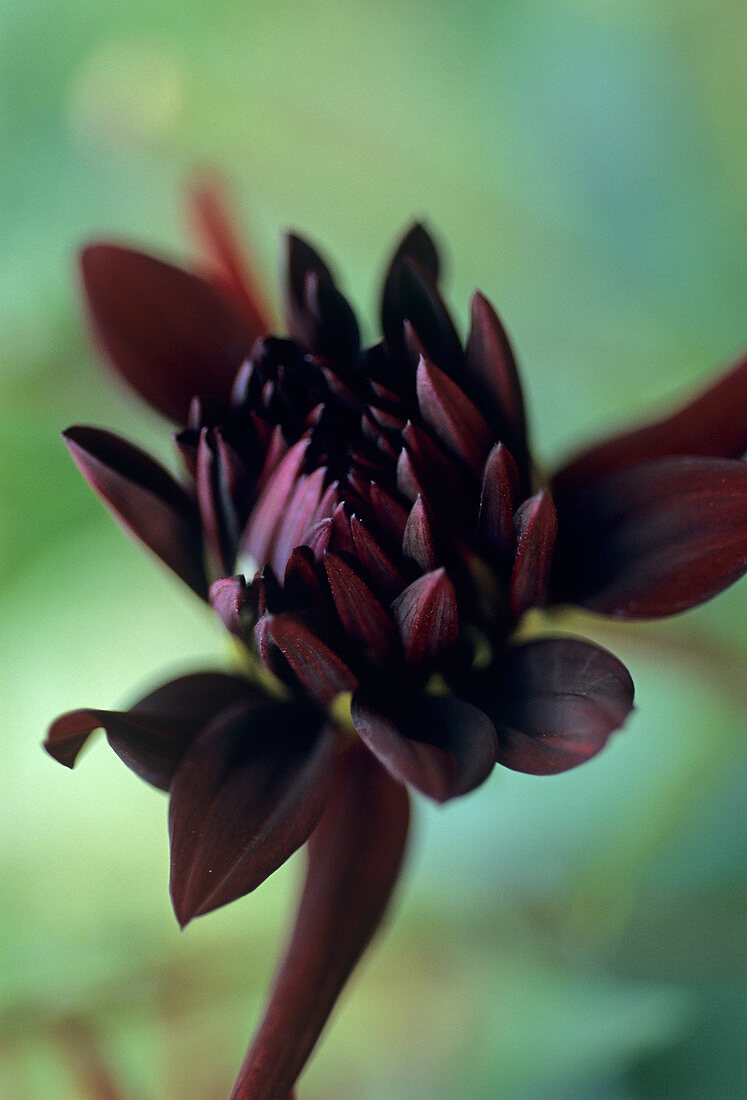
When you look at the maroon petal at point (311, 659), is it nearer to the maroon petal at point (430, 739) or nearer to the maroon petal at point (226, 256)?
the maroon petal at point (430, 739)

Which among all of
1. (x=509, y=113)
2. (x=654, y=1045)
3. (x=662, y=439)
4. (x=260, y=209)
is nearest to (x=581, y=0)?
(x=509, y=113)

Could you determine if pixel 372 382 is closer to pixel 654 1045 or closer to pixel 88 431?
pixel 88 431

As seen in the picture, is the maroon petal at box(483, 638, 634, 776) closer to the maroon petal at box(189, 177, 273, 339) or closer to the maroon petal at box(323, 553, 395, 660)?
the maroon petal at box(323, 553, 395, 660)

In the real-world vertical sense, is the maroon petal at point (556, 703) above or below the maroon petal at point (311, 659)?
below

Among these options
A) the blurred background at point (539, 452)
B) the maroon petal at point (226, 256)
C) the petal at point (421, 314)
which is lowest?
the blurred background at point (539, 452)

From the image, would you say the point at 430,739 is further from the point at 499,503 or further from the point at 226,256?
the point at 226,256

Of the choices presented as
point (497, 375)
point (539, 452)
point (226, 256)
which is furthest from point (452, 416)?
point (539, 452)

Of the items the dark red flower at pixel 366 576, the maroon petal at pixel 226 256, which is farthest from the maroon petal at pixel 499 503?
the maroon petal at pixel 226 256
